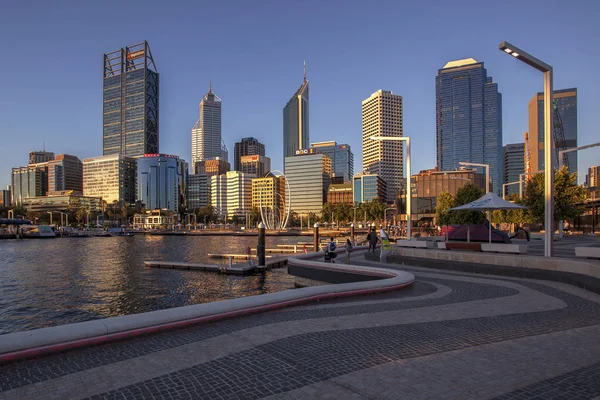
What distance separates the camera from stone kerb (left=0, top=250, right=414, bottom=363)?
7.11 meters

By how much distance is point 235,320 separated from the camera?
9.54m

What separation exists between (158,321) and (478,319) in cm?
744

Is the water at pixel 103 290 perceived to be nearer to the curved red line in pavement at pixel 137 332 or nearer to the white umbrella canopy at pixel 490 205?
the curved red line in pavement at pixel 137 332

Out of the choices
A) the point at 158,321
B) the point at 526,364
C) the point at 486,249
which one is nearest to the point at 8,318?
the point at 158,321

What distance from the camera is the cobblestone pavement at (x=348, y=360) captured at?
5500mm

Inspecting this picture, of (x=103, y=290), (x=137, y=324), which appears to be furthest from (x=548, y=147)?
(x=103, y=290)

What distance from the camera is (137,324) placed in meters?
8.38

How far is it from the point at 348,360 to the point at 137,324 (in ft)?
15.2

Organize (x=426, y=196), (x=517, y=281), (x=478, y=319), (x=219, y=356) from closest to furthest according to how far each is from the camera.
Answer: (x=219, y=356) → (x=478, y=319) → (x=517, y=281) → (x=426, y=196)

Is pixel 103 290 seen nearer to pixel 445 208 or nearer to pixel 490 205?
pixel 490 205

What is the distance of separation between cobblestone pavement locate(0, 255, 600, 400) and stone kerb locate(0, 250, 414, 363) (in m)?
0.22

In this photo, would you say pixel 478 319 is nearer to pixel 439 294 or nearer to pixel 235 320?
pixel 439 294

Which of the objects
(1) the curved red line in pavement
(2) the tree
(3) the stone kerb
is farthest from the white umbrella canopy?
(2) the tree

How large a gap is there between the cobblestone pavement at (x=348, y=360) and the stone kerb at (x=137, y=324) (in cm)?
22
